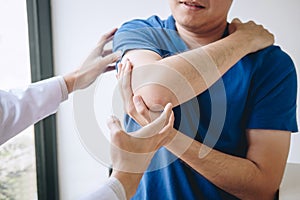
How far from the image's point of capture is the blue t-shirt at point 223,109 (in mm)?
825

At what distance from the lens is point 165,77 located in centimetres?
71

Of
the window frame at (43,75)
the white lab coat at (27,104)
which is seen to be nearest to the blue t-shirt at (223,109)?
the white lab coat at (27,104)

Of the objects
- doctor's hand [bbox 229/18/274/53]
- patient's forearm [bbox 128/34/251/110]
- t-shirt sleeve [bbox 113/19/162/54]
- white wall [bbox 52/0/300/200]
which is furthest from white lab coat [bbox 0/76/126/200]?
doctor's hand [bbox 229/18/274/53]

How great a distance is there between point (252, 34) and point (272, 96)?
15 cm

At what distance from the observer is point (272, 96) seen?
0.82 metres

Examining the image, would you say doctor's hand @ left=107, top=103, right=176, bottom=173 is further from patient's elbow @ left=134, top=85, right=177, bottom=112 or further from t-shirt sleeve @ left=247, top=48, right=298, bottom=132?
t-shirt sleeve @ left=247, top=48, right=298, bottom=132

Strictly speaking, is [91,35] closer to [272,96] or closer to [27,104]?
[27,104]

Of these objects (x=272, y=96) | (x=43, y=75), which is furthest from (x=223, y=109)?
(x=43, y=75)

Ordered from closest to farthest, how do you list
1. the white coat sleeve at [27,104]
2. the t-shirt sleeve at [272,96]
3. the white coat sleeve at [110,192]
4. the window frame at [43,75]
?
the white coat sleeve at [110,192]
the t-shirt sleeve at [272,96]
the white coat sleeve at [27,104]
the window frame at [43,75]

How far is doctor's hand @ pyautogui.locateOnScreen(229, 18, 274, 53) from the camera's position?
836 millimetres

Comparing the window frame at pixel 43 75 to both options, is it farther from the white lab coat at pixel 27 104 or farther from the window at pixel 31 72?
the white lab coat at pixel 27 104

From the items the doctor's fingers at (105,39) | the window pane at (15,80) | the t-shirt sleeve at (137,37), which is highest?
the t-shirt sleeve at (137,37)

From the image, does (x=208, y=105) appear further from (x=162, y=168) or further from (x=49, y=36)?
(x=49, y=36)

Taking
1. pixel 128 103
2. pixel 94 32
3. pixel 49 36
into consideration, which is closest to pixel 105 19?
pixel 94 32
